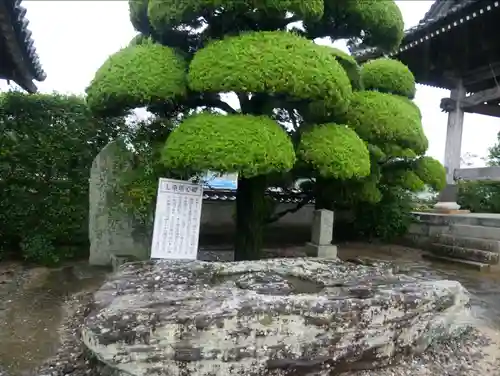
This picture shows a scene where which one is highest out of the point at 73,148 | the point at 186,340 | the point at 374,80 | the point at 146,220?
the point at 374,80

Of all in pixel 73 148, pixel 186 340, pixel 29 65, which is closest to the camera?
pixel 186 340

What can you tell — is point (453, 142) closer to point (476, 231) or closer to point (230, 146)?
point (476, 231)

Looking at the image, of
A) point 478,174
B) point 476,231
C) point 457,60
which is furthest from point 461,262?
→ point 457,60

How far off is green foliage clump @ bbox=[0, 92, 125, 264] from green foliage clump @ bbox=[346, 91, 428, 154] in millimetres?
3142

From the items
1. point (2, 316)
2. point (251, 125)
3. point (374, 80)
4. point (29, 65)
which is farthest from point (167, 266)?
point (29, 65)

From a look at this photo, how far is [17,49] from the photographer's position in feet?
22.8

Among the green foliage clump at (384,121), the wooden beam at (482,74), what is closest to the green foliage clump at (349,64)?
the green foliage clump at (384,121)

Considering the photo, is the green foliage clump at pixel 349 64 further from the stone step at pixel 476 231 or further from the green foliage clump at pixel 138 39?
the stone step at pixel 476 231

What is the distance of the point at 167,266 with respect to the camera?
3.41 metres

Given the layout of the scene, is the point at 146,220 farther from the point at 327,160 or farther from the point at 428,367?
the point at 428,367

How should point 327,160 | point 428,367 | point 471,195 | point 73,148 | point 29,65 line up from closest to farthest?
1. point 428,367
2. point 327,160
3. point 73,148
4. point 29,65
5. point 471,195

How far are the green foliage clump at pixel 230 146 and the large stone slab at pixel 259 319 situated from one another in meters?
0.87

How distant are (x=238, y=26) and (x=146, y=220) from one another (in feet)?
8.48

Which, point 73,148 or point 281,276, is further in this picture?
point 73,148
